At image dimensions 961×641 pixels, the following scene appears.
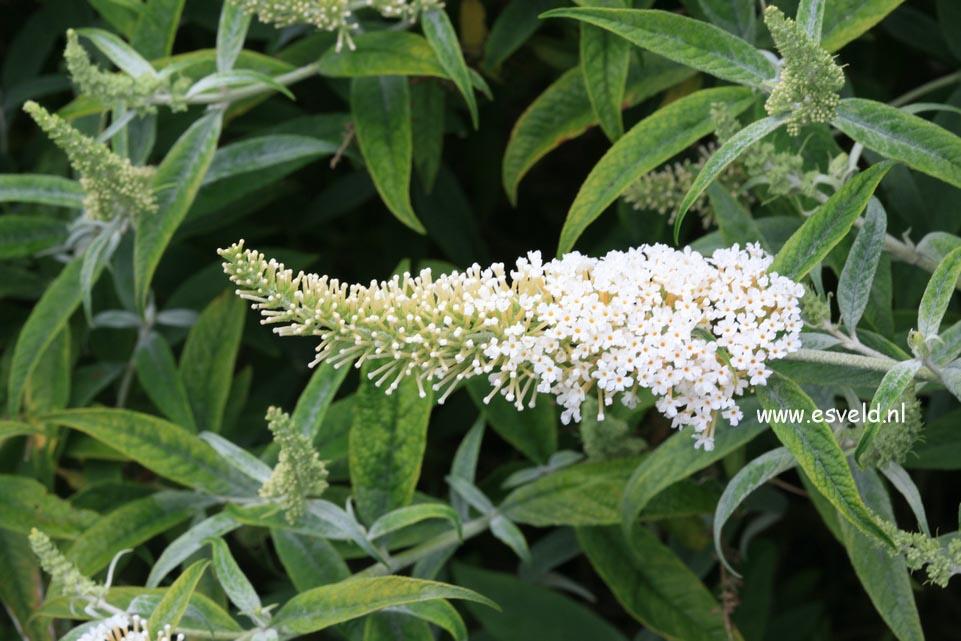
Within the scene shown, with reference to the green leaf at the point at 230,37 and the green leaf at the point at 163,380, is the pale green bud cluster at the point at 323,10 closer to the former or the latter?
the green leaf at the point at 230,37

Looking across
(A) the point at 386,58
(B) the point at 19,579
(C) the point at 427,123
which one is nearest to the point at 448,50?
(A) the point at 386,58

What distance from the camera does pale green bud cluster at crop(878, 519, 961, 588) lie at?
171 centimetres

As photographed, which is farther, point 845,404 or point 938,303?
point 845,404

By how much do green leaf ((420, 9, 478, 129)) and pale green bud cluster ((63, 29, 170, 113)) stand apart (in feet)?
2.25

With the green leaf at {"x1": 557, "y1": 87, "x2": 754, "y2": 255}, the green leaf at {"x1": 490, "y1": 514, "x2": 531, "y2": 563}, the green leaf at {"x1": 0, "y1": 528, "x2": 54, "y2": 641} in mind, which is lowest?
the green leaf at {"x1": 0, "y1": 528, "x2": 54, "y2": 641}

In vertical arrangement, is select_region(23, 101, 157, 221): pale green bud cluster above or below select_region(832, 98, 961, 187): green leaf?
below

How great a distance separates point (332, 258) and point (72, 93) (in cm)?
113

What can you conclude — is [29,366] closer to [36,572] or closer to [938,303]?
[36,572]

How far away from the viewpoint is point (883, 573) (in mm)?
2006

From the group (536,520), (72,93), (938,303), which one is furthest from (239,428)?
(938,303)

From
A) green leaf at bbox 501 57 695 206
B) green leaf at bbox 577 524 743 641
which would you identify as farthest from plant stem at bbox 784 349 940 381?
green leaf at bbox 501 57 695 206

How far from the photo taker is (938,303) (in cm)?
168

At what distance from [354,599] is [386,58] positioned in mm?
1312

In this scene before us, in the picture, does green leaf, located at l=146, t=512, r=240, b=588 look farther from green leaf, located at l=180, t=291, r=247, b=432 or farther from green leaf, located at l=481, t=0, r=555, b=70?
green leaf, located at l=481, t=0, r=555, b=70
